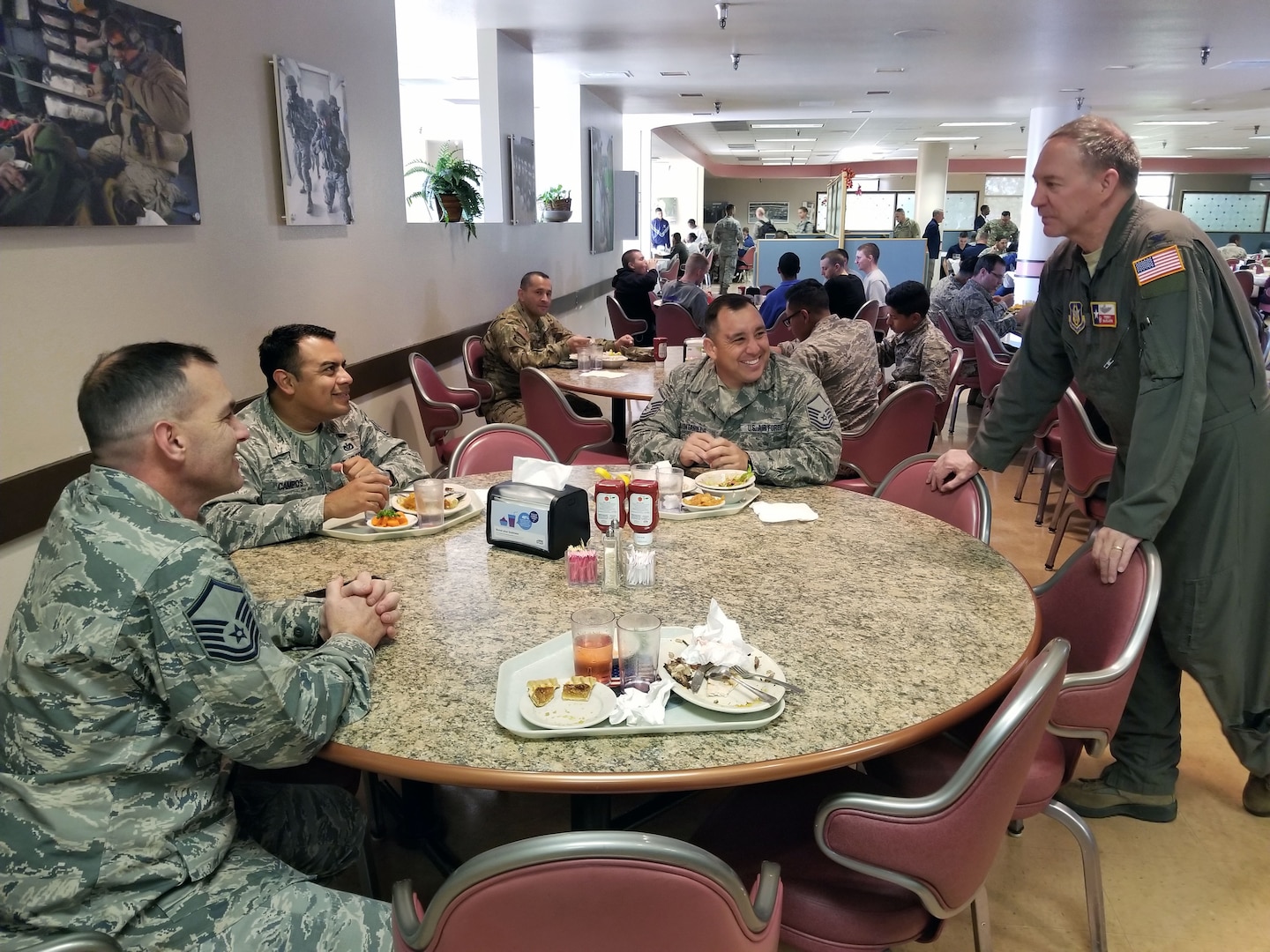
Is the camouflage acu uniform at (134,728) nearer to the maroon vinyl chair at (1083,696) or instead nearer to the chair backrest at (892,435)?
the maroon vinyl chair at (1083,696)

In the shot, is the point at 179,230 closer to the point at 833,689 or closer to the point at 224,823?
the point at 224,823

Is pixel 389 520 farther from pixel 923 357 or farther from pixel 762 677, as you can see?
pixel 923 357

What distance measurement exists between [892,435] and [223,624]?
2858 millimetres

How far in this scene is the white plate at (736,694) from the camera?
1288 mm

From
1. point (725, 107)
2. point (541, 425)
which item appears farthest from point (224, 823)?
point (725, 107)

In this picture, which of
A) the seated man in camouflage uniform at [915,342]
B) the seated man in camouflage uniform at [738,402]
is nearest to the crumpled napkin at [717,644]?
the seated man in camouflage uniform at [738,402]

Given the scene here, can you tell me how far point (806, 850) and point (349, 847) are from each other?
2.67 ft

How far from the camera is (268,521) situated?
204 cm

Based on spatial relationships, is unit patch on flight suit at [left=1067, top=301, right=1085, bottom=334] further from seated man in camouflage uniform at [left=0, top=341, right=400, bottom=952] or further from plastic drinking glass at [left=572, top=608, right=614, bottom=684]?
seated man in camouflage uniform at [left=0, top=341, right=400, bottom=952]

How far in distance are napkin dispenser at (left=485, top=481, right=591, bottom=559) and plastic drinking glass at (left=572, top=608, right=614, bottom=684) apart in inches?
20.7

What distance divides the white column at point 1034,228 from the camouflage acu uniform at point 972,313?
440cm

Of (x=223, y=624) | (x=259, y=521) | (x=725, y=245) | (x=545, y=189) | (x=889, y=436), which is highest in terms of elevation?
(x=545, y=189)

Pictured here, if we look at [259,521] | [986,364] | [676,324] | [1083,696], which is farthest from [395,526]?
[676,324]

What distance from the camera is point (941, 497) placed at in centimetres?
238
